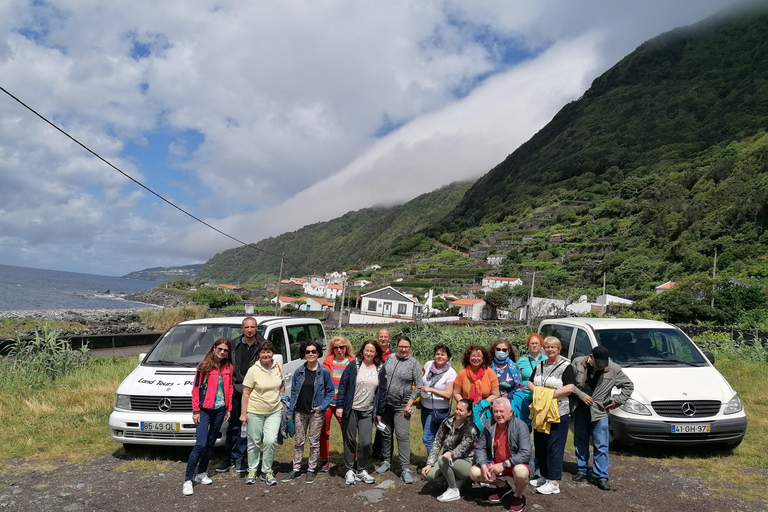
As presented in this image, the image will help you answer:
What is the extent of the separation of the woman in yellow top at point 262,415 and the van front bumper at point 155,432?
63 centimetres

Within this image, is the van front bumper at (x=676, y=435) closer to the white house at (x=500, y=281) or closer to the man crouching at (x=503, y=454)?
the man crouching at (x=503, y=454)

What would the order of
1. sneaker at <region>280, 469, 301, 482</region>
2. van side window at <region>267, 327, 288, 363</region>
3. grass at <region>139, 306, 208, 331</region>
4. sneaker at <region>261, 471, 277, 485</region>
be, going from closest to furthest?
1. sneaker at <region>261, 471, 277, 485</region>
2. sneaker at <region>280, 469, 301, 482</region>
3. van side window at <region>267, 327, 288, 363</region>
4. grass at <region>139, 306, 208, 331</region>

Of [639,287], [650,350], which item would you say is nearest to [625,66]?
[639,287]

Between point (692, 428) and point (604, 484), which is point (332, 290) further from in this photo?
point (604, 484)

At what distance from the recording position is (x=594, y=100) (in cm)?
17525

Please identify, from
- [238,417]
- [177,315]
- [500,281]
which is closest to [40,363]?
[238,417]

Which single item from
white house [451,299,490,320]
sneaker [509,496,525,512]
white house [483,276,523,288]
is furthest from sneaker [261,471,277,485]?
white house [483,276,523,288]

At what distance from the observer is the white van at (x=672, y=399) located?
5566mm

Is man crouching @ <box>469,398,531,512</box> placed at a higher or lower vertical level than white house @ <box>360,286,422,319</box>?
lower

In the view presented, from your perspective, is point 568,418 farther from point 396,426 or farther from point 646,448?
point 646,448

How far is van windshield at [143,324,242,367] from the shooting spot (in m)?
6.26

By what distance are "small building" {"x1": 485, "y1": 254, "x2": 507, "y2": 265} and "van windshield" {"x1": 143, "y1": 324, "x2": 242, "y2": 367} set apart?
322 ft

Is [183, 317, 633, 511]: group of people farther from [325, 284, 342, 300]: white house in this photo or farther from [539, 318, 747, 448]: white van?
[325, 284, 342, 300]: white house

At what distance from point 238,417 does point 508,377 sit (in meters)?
3.01
